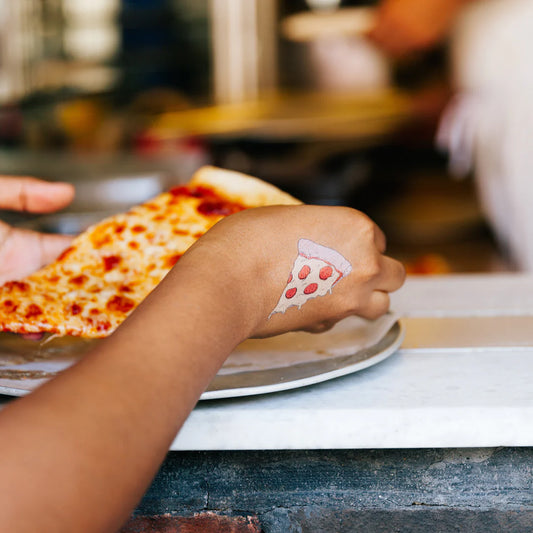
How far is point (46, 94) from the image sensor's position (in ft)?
13.8

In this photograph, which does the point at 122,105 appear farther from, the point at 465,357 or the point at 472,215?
the point at 465,357

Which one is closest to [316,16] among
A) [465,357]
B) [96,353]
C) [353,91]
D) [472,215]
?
[472,215]

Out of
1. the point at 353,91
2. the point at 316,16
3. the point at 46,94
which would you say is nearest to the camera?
the point at 46,94

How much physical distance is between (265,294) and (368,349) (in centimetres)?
20

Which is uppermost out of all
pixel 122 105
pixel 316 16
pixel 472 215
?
pixel 316 16

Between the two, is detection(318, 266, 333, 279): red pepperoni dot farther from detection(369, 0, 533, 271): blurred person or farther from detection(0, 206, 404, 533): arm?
detection(369, 0, 533, 271): blurred person

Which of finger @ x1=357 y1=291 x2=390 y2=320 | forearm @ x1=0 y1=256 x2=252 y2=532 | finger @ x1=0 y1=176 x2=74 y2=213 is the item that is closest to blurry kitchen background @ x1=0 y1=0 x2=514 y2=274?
finger @ x1=0 y1=176 x2=74 y2=213

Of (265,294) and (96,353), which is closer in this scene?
(96,353)

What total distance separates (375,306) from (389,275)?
0.13 feet

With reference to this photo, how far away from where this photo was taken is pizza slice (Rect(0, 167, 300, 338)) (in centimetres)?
86

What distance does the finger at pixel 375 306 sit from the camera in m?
0.86

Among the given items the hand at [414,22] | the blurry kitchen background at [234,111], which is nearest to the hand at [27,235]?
the blurry kitchen background at [234,111]

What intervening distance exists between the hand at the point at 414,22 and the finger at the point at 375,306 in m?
2.17

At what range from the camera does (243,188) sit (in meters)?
1.07
